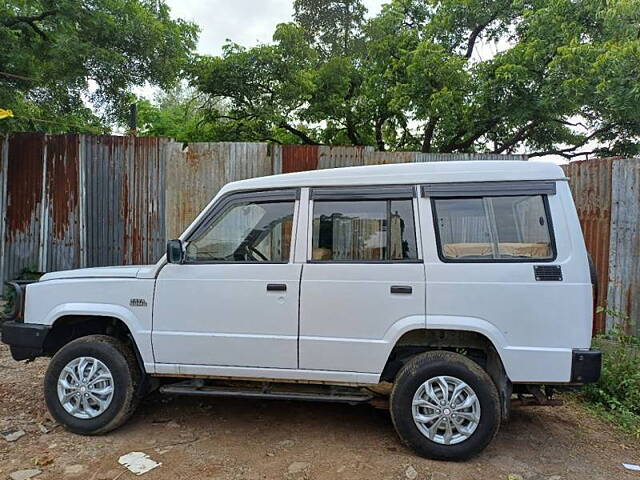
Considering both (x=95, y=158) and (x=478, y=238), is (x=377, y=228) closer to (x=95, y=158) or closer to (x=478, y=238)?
(x=478, y=238)

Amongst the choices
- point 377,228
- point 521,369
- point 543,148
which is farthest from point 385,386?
point 543,148

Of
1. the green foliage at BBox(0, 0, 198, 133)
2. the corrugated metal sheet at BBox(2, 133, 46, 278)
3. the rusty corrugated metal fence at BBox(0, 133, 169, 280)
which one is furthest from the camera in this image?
the green foliage at BBox(0, 0, 198, 133)

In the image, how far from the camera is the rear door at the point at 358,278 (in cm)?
325

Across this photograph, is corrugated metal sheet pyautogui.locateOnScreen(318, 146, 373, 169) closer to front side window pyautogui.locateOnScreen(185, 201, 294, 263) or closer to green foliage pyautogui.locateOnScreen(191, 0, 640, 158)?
front side window pyautogui.locateOnScreen(185, 201, 294, 263)

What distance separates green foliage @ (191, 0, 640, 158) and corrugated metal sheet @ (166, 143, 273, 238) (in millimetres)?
3965

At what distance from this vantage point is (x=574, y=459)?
10.9 ft

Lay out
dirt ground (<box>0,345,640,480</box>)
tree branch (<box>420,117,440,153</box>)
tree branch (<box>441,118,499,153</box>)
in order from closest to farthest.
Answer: dirt ground (<box>0,345,640,480</box>) < tree branch (<box>441,118,499,153</box>) < tree branch (<box>420,117,440,153</box>)

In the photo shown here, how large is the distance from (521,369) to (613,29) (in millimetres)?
8332

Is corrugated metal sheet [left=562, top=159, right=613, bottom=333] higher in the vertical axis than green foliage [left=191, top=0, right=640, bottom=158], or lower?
lower

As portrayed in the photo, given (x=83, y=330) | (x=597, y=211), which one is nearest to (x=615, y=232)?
(x=597, y=211)

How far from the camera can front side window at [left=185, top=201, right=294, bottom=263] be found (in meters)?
3.52

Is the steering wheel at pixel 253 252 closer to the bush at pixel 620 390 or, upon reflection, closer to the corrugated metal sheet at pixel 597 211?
the bush at pixel 620 390

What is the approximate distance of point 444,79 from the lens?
1040cm

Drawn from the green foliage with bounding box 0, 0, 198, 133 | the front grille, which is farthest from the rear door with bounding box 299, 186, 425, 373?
the green foliage with bounding box 0, 0, 198, 133
